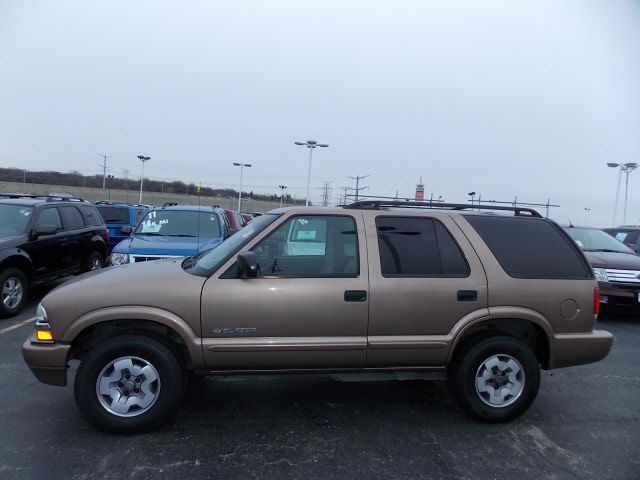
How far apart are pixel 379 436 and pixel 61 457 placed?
226 centimetres

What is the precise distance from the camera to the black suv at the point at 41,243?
6.79m

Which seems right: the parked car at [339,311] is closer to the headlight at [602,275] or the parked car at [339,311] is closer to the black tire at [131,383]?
the black tire at [131,383]

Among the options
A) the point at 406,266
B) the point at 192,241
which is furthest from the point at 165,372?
the point at 192,241

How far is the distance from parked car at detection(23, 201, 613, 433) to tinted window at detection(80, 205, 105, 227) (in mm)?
6205

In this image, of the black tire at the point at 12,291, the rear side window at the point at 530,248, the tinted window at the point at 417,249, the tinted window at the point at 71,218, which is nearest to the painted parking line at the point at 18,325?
the black tire at the point at 12,291

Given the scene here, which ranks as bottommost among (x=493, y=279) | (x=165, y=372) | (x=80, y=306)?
(x=165, y=372)

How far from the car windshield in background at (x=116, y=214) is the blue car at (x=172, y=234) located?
20.6 feet

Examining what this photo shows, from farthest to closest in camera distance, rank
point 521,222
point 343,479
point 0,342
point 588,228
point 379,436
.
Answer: point 588,228, point 0,342, point 521,222, point 379,436, point 343,479

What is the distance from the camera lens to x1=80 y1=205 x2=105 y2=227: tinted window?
9438 millimetres

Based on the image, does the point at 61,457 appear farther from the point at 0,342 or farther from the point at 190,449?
the point at 0,342

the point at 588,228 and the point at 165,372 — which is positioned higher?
the point at 588,228

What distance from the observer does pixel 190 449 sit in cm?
328

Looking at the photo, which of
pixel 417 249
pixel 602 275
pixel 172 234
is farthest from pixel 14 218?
pixel 602 275

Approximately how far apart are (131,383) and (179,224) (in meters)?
5.25
